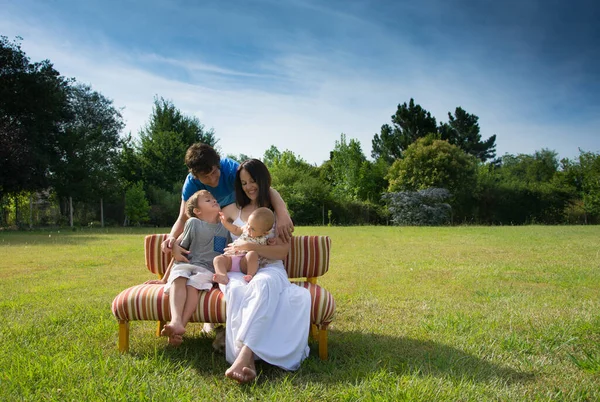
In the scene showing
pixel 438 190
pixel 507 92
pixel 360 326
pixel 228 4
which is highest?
pixel 228 4

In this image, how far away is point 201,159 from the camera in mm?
3820

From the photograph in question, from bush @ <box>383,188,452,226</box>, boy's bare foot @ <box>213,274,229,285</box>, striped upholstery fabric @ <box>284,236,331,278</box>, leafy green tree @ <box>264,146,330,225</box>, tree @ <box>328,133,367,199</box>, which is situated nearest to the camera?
boy's bare foot @ <box>213,274,229,285</box>

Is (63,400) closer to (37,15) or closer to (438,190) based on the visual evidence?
(37,15)

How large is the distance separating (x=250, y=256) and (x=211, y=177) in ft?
2.81

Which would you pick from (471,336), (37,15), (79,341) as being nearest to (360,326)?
(471,336)

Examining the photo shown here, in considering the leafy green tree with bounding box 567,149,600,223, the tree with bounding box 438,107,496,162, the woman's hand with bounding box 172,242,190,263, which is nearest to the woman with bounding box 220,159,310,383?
the woman's hand with bounding box 172,242,190,263

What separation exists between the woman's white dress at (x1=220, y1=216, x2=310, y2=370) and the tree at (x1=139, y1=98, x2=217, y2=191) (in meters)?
28.2

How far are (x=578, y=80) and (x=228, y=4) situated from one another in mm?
9141

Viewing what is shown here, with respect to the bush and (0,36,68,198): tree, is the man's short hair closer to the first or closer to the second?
(0,36,68,198): tree

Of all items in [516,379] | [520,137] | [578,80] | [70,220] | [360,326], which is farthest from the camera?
[70,220]

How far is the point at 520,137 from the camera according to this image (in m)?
15.3

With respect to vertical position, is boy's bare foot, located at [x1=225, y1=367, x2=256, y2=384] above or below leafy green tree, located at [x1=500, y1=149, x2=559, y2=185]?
below

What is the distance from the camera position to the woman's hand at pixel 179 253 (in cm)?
365

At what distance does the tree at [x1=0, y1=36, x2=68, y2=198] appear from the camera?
65.5ft
